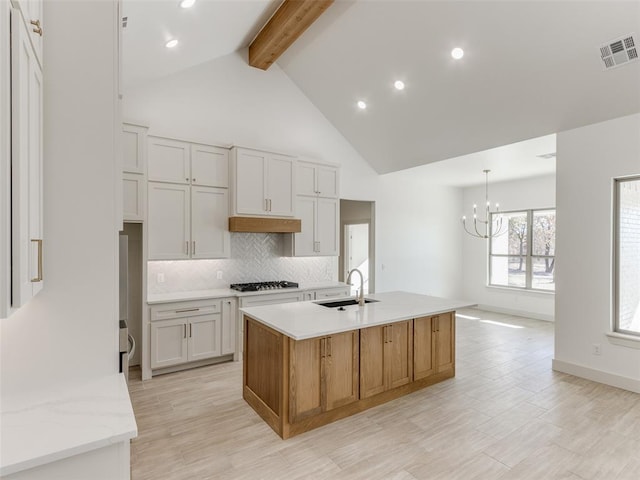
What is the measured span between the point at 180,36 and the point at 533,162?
5.31m

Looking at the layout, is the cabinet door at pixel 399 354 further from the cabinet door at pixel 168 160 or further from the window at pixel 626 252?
the cabinet door at pixel 168 160

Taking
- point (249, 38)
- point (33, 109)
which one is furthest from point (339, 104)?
point (33, 109)

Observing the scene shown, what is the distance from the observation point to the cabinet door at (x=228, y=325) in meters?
4.19

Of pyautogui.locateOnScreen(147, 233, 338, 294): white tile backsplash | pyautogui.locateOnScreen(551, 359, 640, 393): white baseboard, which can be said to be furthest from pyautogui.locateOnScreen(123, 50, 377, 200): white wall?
pyautogui.locateOnScreen(551, 359, 640, 393): white baseboard

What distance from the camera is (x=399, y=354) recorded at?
128 inches

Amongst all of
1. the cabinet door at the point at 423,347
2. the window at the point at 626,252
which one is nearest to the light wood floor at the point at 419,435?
the cabinet door at the point at 423,347

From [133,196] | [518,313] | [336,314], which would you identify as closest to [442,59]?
[336,314]

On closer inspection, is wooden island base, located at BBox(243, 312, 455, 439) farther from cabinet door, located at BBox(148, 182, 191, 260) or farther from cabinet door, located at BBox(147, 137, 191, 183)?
cabinet door, located at BBox(147, 137, 191, 183)

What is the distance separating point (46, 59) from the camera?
1.45 m

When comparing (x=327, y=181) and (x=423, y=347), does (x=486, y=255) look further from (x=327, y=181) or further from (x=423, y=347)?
(x=423, y=347)

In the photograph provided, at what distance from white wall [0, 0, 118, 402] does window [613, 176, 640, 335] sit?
15.0 ft

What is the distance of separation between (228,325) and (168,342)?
69 cm

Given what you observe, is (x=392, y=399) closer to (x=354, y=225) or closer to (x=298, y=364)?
(x=298, y=364)

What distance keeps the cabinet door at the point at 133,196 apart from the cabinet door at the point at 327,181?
246 centimetres
